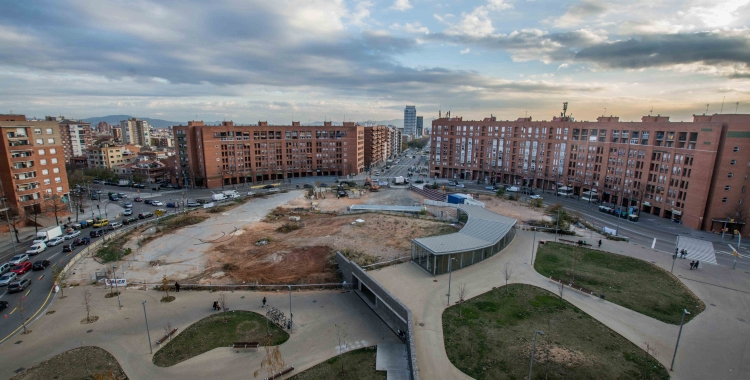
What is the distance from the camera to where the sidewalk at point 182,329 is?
2248cm

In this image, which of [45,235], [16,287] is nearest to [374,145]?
[45,235]

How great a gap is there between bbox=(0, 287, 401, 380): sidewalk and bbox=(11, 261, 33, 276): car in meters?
8.80

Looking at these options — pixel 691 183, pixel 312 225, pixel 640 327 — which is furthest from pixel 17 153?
pixel 691 183

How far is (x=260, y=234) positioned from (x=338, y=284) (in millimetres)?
22422

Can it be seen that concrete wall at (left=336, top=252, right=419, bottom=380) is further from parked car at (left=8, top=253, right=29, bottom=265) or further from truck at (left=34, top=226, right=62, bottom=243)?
truck at (left=34, top=226, right=62, bottom=243)

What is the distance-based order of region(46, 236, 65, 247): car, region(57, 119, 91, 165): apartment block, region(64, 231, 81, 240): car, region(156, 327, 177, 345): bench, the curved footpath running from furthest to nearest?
region(57, 119, 91, 165): apartment block < region(64, 231, 81, 240): car < region(46, 236, 65, 247): car < region(156, 327, 177, 345): bench < the curved footpath

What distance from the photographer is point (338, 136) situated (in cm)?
10556

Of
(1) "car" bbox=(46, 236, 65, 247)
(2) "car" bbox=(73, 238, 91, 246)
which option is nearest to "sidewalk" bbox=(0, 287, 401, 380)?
(2) "car" bbox=(73, 238, 91, 246)

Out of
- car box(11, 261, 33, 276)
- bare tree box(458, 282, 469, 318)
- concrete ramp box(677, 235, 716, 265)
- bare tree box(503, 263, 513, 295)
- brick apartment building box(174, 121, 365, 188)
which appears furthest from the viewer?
brick apartment building box(174, 121, 365, 188)

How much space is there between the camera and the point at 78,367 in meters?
22.2

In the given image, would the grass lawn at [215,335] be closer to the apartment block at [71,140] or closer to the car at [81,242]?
the car at [81,242]

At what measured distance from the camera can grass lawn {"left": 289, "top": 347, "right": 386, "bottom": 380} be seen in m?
20.9

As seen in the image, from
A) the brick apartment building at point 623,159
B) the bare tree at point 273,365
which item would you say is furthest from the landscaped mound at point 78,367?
the brick apartment building at point 623,159

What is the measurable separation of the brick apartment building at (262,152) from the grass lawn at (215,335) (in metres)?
70.5
